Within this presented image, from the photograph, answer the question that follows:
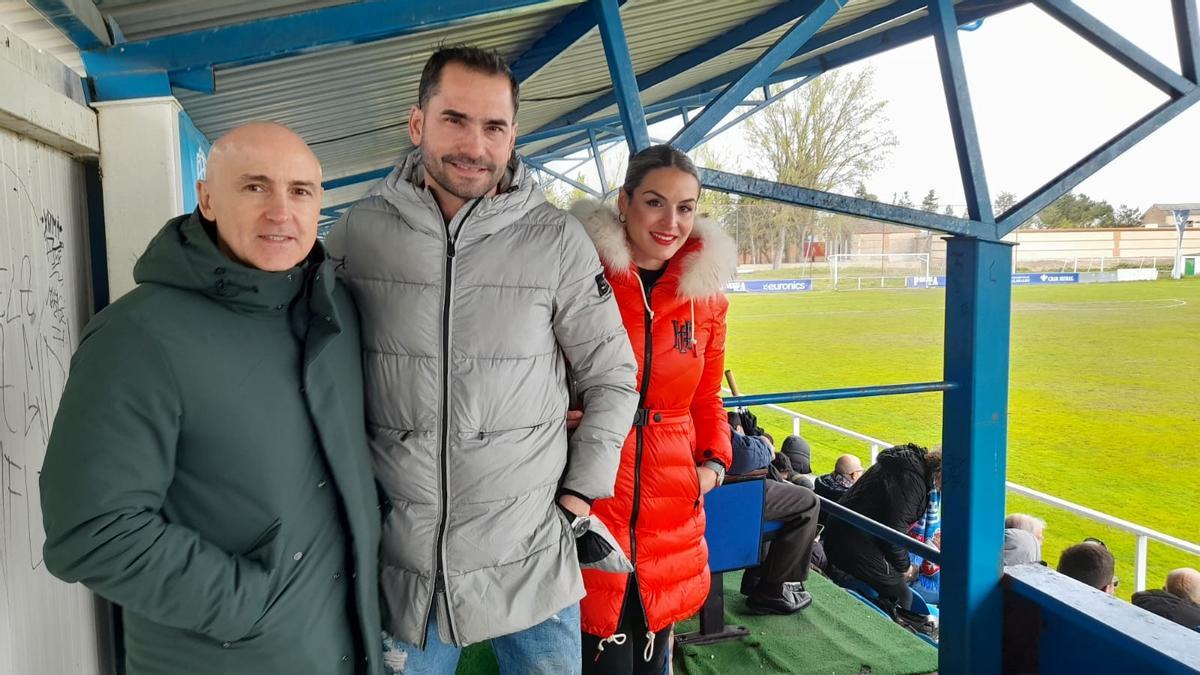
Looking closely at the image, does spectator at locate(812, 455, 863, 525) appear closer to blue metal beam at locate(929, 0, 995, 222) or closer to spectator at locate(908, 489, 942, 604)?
spectator at locate(908, 489, 942, 604)

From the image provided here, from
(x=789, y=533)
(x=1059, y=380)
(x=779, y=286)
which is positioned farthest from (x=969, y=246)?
(x=779, y=286)

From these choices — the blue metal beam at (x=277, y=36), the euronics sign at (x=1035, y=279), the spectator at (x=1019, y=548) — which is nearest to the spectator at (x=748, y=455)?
the blue metal beam at (x=277, y=36)

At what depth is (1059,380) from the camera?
111 ft

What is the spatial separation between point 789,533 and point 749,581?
0.32 meters

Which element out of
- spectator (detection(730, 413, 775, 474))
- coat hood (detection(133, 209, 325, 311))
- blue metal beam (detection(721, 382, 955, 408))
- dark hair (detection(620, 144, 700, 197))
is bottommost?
spectator (detection(730, 413, 775, 474))

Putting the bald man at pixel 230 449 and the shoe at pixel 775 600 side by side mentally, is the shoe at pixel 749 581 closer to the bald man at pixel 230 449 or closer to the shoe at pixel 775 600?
the shoe at pixel 775 600

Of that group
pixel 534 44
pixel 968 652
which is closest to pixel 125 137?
pixel 534 44

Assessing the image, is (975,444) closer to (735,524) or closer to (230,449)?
(735,524)

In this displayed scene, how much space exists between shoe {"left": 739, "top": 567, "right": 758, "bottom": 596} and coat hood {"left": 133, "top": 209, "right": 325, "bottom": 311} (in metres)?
2.70

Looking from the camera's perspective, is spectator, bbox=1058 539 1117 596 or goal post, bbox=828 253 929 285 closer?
spectator, bbox=1058 539 1117 596

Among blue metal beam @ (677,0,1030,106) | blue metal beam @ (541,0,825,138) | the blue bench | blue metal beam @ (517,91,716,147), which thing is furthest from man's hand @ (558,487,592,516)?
blue metal beam @ (517,91,716,147)

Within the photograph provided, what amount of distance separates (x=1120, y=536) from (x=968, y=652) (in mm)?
24107

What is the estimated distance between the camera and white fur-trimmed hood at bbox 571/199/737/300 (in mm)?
1478

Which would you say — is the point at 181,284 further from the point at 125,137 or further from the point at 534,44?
the point at 534,44
